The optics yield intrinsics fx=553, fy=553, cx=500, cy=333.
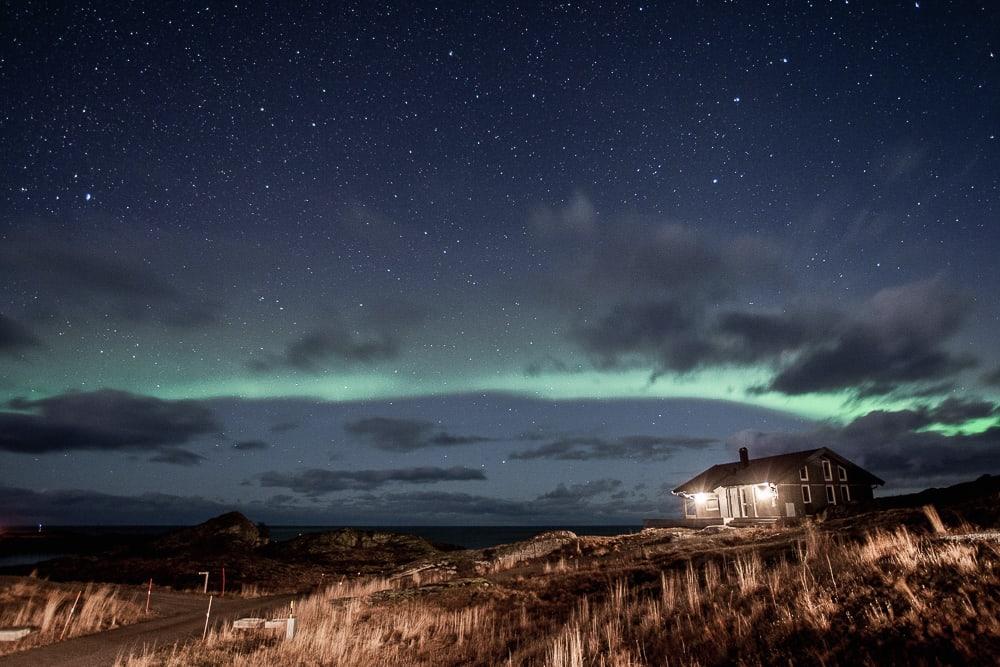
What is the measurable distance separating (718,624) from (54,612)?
18.1 metres

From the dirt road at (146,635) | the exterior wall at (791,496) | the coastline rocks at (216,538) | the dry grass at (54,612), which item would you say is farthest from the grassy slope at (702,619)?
the coastline rocks at (216,538)

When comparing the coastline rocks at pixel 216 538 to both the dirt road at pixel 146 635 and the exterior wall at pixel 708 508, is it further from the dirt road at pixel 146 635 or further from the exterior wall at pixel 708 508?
the exterior wall at pixel 708 508

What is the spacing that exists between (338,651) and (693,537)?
26.9 metres

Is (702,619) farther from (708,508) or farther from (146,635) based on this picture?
(708,508)

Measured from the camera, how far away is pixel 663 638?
9.91 metres

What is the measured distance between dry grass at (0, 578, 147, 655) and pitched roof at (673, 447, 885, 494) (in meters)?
47.6

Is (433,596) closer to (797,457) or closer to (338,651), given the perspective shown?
(338,651)

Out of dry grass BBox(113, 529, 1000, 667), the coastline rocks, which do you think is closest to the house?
dry grass BBox(113, 529, 1000, 667)

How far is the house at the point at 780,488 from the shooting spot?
48634 mm

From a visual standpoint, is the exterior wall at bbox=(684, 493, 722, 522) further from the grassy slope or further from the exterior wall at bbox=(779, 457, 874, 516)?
the grassy slope

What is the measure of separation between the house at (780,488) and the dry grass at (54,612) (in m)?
45.0

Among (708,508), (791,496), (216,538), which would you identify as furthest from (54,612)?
(708,508)

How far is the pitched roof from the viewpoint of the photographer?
4959 centimetres

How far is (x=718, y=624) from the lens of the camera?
9469 millimetres
